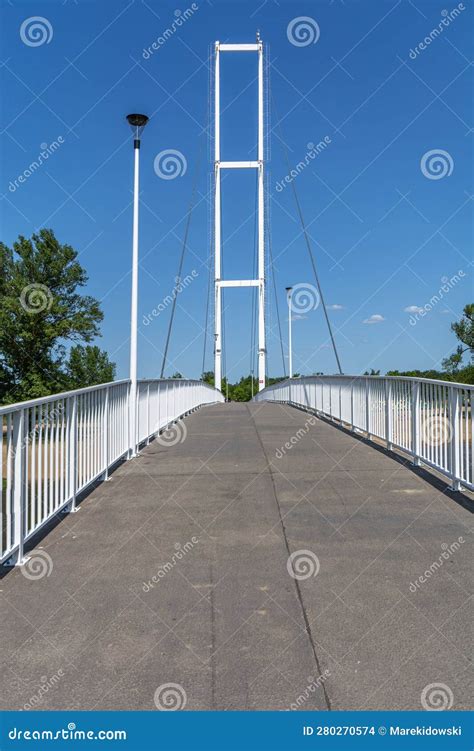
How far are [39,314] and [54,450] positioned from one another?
111 ft

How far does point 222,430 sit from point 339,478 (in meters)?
6.07

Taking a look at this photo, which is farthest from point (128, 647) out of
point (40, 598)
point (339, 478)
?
point (339, 478)

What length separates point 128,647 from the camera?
313cm

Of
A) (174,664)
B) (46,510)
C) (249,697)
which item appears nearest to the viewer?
(249,697)

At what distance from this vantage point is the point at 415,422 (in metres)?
7.78

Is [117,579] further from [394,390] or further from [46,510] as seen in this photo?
[394,390]
